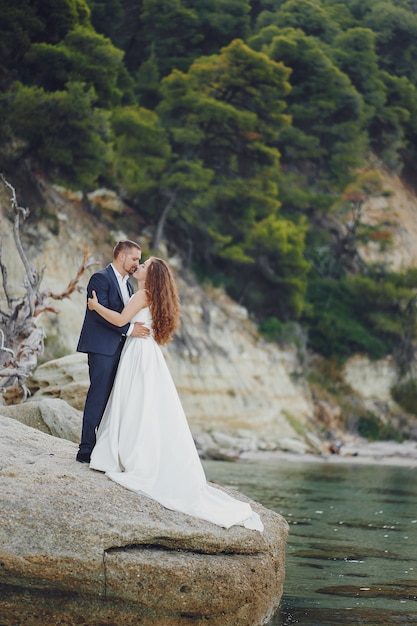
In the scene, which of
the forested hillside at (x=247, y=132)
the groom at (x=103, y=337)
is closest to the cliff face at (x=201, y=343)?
the forested hillside at (x=247, y=132)

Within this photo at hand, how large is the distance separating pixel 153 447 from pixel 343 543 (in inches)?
200

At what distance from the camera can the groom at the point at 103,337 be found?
722cm

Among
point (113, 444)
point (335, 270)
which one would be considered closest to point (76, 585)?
point (113, 444)

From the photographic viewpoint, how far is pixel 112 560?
5859 mm

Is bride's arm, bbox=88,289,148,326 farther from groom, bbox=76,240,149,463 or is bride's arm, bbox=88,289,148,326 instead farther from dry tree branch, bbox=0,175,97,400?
dry tree branch, bbox=0,175,97,400

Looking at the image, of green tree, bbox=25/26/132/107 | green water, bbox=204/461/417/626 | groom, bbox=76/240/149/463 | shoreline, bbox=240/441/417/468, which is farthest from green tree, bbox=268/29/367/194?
groom, bbox=76/240/149/463

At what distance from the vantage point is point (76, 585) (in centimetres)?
584

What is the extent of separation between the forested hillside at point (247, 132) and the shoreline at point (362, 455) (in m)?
3.73

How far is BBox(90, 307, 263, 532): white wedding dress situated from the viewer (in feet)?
22.1

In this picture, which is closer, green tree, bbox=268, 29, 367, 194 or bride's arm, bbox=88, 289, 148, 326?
bride's arm, bbox=88, 289, 148, 326

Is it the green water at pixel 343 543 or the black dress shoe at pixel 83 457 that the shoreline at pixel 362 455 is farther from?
the black dress shoe at pixel 83 457

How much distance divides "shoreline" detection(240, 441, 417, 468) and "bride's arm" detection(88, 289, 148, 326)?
808 inches

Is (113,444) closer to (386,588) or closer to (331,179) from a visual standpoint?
(386,588)

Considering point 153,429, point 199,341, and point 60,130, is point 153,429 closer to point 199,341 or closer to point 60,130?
point 60,130
